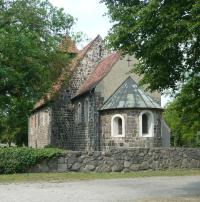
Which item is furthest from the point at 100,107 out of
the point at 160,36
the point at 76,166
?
the point at 160,36

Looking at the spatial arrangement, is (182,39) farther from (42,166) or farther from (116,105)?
(116,105)

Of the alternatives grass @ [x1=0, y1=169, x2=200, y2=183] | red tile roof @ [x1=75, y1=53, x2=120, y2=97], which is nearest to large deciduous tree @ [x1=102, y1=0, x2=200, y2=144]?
grass @ [x1=0, y1=169, x2=200, y2=183]

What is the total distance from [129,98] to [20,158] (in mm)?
11221

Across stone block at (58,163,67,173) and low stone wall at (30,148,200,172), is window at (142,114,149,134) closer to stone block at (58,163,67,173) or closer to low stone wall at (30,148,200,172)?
low stone wall at (30,148,200,172)

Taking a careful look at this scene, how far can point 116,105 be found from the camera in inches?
1209

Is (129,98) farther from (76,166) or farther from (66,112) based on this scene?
(76,166)

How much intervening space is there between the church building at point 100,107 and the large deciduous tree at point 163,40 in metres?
12.7

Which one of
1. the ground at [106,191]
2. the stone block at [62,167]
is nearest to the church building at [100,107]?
the stone block at [62,167]

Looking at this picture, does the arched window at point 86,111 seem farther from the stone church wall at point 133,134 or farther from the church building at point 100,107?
the stone church wall at point 133,134

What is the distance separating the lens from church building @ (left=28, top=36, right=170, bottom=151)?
3031 cm

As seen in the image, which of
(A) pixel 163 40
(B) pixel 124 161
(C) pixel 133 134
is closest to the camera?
(A) pixel 163 40

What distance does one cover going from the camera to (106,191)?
Answer: 14.9 m

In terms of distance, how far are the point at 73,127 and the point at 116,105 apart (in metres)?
6.54

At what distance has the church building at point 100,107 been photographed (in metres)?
30.3
